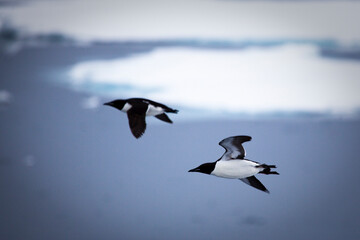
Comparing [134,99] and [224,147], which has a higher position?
[134,99]

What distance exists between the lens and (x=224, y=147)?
13.2 metres

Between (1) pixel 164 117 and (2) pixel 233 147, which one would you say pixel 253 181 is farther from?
(1) pixel 164 117

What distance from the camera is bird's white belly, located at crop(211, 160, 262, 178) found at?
13078 mm

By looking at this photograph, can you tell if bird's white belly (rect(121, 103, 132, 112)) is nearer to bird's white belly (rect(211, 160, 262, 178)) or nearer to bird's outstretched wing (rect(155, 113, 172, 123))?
bird's outstretched wing (rect(155, 113, 172, 123))

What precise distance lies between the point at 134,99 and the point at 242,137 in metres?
4.41

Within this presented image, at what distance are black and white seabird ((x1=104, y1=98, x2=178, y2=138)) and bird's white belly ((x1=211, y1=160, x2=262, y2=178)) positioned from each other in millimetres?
2554

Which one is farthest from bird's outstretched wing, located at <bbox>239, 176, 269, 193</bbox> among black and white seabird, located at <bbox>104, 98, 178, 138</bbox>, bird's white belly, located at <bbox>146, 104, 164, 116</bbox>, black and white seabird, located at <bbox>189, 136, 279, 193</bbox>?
bird's white belly, located at <bbox>146, 104, 164, 116</bbox>

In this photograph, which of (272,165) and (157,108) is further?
(157,108)

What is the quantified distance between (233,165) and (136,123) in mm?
3223

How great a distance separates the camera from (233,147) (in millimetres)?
13148

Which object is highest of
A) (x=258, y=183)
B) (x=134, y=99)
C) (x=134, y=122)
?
(x=134, y=99)

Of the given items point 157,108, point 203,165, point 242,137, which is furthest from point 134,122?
point 242,137

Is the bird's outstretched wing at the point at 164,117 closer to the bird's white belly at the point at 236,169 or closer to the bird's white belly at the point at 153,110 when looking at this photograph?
the bird's white belly at the point at 153,110

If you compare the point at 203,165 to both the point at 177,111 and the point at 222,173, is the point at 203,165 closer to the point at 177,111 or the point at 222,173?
the point at 222,173
